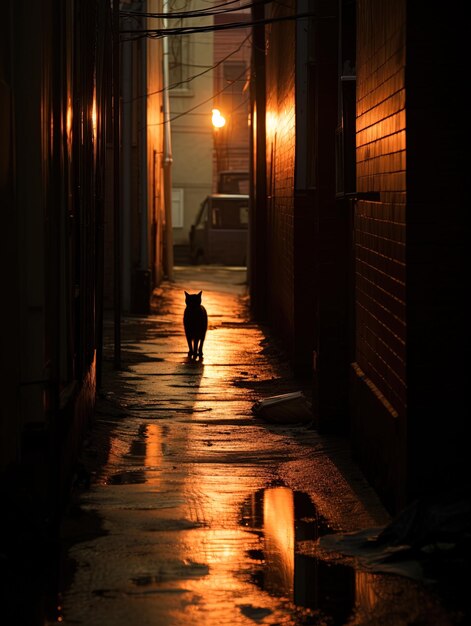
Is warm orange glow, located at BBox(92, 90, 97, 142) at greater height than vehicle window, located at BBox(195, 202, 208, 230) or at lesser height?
greater

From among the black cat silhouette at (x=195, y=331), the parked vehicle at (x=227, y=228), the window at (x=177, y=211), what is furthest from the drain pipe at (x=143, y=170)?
the window at (x=177, y=211)

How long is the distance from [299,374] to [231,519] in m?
7.16

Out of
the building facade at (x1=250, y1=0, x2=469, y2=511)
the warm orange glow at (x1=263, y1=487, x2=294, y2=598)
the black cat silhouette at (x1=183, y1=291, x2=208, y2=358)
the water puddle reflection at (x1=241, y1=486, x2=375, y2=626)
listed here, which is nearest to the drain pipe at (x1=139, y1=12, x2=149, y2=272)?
the black cat silhouette at (x1=183, y1=291, x2=208, y2=358)

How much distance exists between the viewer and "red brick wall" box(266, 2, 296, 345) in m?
16.4

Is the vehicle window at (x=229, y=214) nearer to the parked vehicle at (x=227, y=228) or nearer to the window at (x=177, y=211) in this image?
the parked vehicle at (x=227, y=228)

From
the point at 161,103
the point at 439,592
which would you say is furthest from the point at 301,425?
the point at 161,103

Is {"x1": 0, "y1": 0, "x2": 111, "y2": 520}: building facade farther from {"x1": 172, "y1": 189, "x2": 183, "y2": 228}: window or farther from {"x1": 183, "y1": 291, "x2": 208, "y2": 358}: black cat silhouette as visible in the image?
{"x1": 172, "y1": 189, "x2": 183, "y2": 228}: window

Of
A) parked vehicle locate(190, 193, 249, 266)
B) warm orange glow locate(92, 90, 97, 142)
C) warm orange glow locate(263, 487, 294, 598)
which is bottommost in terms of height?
warm orange glow locate(263, 487, 294, 598)

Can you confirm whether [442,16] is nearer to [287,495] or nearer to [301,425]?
[287,495]

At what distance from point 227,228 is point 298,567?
31.3 m

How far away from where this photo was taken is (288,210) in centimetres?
1686

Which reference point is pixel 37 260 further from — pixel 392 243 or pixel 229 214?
pixel 229 214

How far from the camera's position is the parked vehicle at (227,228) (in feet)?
124

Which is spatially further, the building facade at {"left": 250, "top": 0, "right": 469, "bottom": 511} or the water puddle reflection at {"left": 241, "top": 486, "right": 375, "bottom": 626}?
the building facade at {"left": 250, "top": 0, "right": 469, "bottom": 511}
